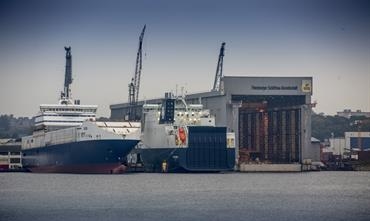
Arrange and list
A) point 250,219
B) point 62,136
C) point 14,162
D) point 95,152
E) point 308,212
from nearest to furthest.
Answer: point 250,219 < point 308,212 < point 95,152 < point 62,136 < point 14,162

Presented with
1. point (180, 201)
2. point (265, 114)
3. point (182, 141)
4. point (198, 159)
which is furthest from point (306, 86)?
point (180, 201)

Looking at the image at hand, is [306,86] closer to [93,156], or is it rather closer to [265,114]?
[265,114]

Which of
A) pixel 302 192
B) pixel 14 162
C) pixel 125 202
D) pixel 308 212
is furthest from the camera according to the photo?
pixel 14 162

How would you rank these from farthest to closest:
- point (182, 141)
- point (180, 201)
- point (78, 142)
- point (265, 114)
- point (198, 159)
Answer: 1. point (265, 114)
2. point (182, 141)
3. point (198, 159)
4. point (78, 142)
5. point (180, 201)

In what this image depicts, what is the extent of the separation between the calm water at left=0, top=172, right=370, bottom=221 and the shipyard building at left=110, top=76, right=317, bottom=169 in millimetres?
38372

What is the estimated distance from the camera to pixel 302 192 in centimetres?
8769

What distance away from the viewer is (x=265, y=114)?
152500 millimetres

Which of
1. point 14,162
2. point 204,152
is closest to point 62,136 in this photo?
point 204,152

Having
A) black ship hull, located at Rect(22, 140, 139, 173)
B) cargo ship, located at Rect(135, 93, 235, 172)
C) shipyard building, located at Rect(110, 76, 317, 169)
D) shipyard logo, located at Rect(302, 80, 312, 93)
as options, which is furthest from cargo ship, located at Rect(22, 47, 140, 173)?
shipyard logo, located at Rect(302, 80, 312, 93)

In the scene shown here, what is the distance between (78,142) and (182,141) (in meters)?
15.5

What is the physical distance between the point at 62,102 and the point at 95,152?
3042cm

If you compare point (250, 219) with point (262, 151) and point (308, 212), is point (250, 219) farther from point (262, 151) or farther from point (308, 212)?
point (262, 151)

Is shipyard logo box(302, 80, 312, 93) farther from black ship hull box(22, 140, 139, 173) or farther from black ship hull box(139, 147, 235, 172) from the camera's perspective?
black ship hull box(22, 140, 139, 173)

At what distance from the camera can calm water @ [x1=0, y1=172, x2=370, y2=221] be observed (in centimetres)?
6262
